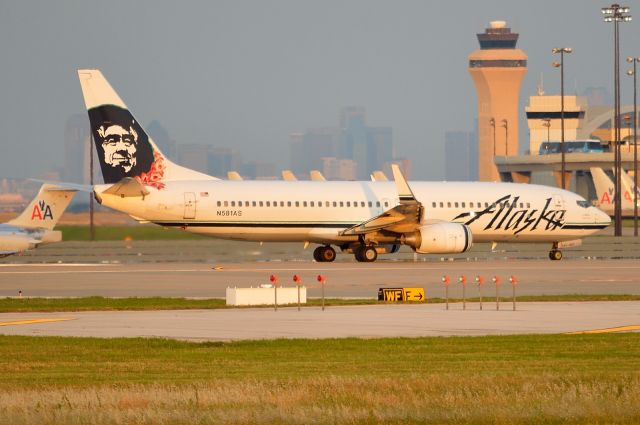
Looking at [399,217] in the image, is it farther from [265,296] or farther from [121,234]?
[121,234]

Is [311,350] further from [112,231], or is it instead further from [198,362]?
[112,231]

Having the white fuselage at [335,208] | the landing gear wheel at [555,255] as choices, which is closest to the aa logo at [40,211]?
the white fuselage at [335,208]

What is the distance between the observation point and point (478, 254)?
192ft

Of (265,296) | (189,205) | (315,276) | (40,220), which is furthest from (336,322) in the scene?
(40,220)

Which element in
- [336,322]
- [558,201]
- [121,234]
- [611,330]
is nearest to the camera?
[611,330]

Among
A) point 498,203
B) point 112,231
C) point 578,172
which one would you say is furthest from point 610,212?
point 498,203

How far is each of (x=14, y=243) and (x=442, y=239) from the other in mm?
15664

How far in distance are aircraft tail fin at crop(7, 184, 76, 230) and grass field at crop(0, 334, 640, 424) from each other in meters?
30.2

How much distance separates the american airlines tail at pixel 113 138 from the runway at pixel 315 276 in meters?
3.40

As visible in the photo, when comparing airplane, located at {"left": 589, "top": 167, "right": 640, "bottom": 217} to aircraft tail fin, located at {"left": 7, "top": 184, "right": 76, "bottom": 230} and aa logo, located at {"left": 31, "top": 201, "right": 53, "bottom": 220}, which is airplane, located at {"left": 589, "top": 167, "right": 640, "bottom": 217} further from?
aa logo, located at {"left": 31, "top": 201, "right": 53, "bottom": 220}

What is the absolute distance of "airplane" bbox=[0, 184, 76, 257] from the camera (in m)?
50.5

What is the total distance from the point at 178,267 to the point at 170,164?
190 inches

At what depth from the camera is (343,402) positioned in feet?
47.2

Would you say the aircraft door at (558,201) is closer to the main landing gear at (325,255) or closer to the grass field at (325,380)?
the main landing gear at (325,255)
